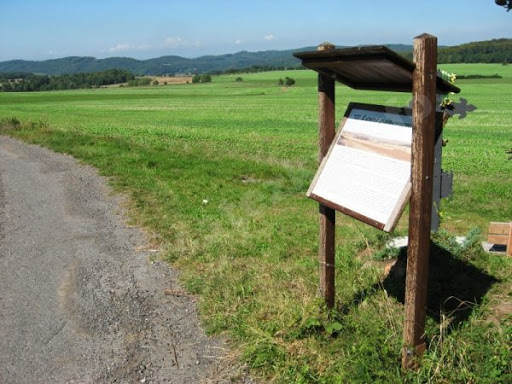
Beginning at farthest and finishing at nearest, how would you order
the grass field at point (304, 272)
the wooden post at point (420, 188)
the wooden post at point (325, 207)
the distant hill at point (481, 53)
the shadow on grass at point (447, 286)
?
the distant hill at point (481, 53), the shadow on grass at point (447, 286), the wooden post at point (325, 207), the grass field at point (304, 272), the wooden post at point (420, 188)

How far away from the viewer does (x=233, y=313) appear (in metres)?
4.58

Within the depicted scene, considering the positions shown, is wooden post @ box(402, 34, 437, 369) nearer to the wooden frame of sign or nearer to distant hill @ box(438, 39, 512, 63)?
the wooden frame of sign

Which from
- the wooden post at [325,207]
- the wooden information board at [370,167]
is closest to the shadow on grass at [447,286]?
the wooden post at [325,207]

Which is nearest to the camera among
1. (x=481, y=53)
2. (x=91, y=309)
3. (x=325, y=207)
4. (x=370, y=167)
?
(x=370, y=167)

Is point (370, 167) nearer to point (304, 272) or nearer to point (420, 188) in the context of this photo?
point (420, 188)

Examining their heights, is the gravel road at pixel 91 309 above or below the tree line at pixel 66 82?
below

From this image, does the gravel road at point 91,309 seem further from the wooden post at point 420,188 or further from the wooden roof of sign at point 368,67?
the wooden roof of sign at point 368,67

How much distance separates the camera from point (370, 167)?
11.9ft

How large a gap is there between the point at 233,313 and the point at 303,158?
11.1 metres

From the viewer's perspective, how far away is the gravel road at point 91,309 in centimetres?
391

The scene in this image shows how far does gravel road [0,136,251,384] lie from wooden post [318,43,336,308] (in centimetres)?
105

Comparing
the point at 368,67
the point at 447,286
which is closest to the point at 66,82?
the point at 447,286

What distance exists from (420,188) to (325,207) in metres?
1.22

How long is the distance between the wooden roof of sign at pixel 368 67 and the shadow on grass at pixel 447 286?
1765mm
